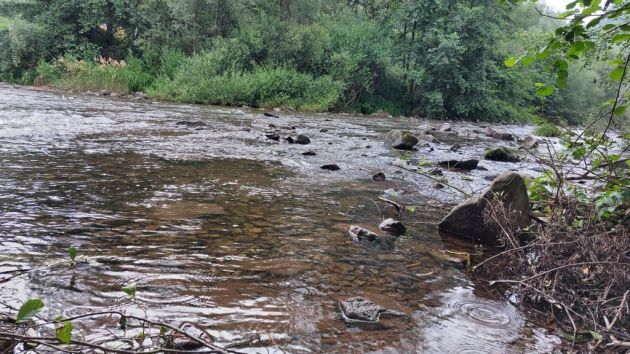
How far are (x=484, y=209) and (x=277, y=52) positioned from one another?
74.1ft

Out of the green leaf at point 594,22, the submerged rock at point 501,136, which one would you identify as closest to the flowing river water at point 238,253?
the green leaf at point 594,22

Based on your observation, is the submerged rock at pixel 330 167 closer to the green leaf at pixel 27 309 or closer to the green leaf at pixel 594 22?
the green leaf at pixel 594 22

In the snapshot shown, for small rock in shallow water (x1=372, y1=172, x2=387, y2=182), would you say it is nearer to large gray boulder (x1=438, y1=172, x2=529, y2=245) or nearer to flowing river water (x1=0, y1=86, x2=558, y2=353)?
flowing river water (x1=0, y1=86, x2=558, y2=353)

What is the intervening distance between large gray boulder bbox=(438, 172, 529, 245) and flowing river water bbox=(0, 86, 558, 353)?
0.27m

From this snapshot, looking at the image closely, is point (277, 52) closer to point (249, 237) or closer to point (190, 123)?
point (190, 123)

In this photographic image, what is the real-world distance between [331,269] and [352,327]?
0.85m

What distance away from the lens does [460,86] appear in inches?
1150

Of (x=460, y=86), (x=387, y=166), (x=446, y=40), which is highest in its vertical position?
(x=446, y=40)

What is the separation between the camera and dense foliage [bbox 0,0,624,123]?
2230cm

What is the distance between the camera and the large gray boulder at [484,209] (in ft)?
14.1

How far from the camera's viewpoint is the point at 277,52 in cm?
2533

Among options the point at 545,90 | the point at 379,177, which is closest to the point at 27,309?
the point at 545,90

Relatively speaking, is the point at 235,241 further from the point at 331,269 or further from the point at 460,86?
the point at 460,86

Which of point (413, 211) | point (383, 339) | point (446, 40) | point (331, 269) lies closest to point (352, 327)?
point (383, 339)
